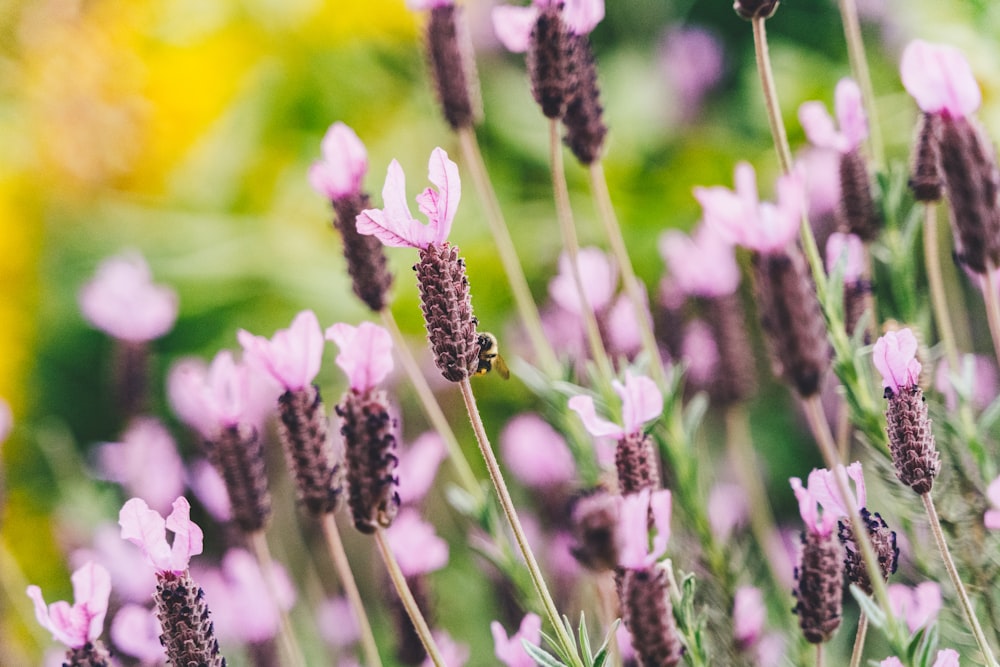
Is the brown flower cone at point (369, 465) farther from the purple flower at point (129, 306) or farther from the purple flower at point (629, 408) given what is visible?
the purple flower at point (129, 306)

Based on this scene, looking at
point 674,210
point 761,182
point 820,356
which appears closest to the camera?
point 820,356

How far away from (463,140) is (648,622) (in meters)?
0.40

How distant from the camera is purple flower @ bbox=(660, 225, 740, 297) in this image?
0.86 m

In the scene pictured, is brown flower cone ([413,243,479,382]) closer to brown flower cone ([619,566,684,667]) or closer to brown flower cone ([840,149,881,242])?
brown flower cone ([619,566,684,667])

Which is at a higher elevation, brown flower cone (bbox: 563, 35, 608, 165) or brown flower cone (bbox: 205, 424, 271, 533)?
brown flower cone (bbox: 563, 35, 608, 165)

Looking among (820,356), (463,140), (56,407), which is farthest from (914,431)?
(56,407)

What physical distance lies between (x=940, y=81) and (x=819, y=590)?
0.94 ft

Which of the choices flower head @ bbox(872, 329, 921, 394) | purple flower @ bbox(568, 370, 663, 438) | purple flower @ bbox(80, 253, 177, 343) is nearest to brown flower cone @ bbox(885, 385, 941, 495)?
flower head @ bbox(872, 329, 921, 394)

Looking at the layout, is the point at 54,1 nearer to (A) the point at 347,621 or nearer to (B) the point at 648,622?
(A) the point at 347,621

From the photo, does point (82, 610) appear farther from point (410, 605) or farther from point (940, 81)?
point (940, 81)

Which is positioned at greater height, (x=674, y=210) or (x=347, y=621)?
(x=674, y=210)

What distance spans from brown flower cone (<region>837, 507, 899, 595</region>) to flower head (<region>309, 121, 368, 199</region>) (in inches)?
15.3

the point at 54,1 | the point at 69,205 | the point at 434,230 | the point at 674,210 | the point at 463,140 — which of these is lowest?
the point at 434,230

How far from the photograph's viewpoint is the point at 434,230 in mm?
471
